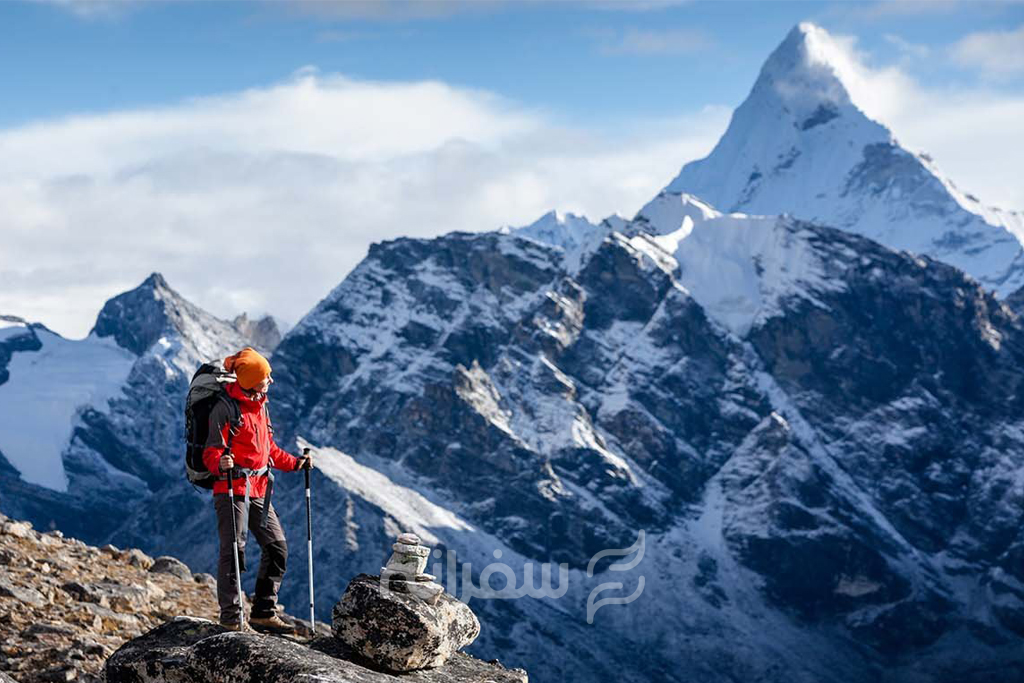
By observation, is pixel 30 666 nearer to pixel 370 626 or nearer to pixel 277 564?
pixel 277 564

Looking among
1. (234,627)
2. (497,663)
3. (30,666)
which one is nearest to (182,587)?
(30,666)

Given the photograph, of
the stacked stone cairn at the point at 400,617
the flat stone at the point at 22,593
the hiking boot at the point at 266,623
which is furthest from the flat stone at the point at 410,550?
the flat stone at the point at 22,593

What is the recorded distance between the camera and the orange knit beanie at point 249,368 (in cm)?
2617

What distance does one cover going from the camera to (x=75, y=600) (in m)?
34.4

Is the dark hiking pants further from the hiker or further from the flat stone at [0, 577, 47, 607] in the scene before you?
the flat stone at [0, 577, 47, 607]

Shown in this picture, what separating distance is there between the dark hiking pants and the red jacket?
0.83 feet

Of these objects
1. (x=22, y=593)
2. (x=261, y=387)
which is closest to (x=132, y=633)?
(x=22, y=593)

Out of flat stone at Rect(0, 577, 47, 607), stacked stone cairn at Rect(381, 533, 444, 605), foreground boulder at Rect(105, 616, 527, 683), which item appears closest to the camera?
foreground boulder at Rect(105, 616, 527, 683)

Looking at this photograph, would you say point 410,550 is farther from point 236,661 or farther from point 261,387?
point 261,387

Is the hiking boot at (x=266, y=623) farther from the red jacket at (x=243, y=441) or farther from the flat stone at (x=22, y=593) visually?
the flat stone at (x=22, y=593)

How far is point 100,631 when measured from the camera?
3155 centimetres

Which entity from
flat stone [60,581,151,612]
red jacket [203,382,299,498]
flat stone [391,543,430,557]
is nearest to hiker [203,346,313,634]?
red jacket [203,382,299,498]

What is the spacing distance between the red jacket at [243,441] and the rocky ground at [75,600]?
434cm

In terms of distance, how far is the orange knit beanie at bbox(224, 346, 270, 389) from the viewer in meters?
26.2
